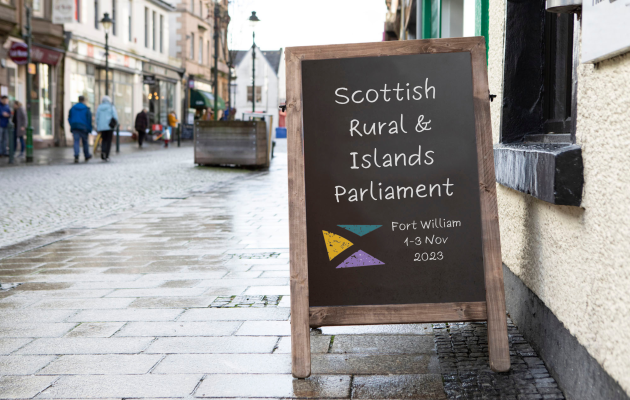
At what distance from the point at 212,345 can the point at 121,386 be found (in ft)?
2.08

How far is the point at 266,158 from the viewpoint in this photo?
17.3 m

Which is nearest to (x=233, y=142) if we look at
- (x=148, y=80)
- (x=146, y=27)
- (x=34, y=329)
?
(x=34, y=329)

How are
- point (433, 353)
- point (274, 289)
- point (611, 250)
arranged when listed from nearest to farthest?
point (611, 250)
point (433, 353)
point (274, 289)

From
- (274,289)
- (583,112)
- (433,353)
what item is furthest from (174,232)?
(583,112)

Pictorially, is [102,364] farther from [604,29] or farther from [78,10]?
[78,10]

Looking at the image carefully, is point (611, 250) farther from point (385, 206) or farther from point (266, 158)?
point (266, 158)

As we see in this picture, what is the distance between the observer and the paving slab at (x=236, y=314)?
4074mm

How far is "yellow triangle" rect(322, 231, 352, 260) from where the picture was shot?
3.15 metres

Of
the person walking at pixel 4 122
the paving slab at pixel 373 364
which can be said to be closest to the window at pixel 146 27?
the person walking at pixel 4 122

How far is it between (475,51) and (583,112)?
658 millimetres

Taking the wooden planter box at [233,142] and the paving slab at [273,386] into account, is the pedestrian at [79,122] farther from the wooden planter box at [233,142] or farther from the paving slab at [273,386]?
the paving slab at [273,386]

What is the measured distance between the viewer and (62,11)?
2670cm

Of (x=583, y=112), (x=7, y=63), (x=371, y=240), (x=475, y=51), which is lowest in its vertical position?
(x=371, y=240)

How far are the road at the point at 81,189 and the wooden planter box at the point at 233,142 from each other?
0.33 metres
